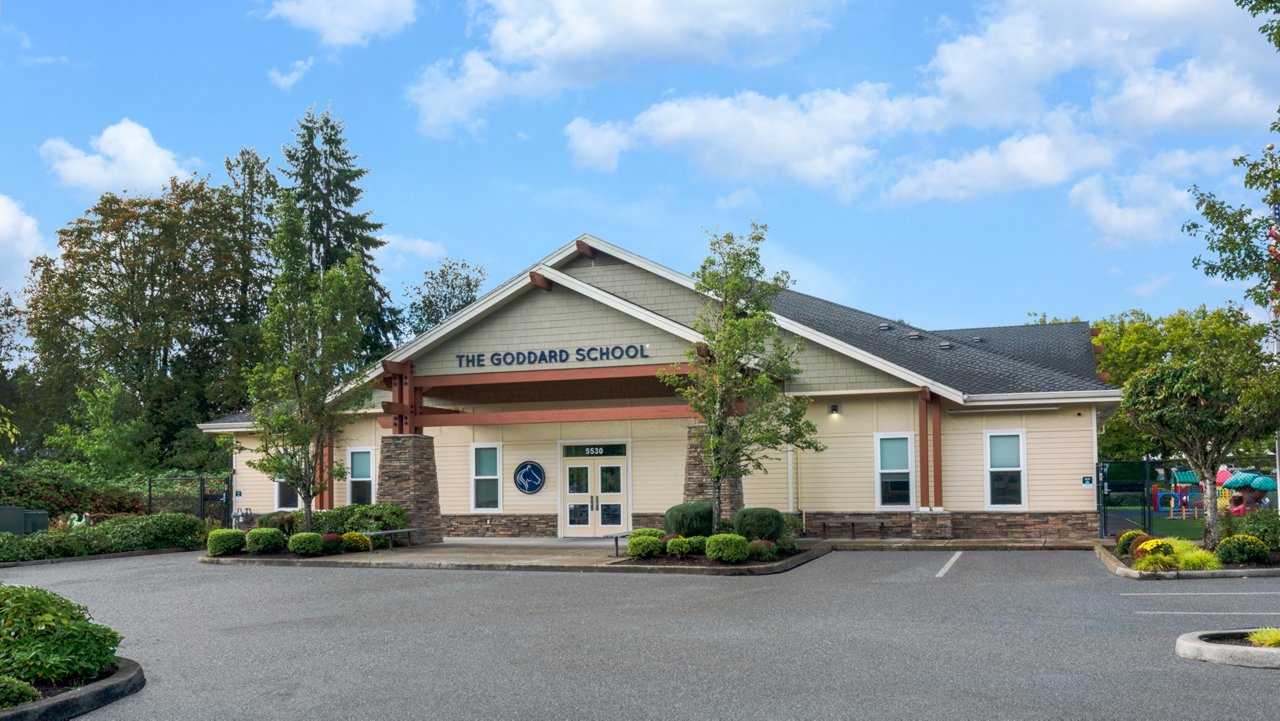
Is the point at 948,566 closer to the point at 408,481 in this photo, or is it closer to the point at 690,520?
the point at 690,520

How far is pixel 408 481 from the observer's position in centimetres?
2498

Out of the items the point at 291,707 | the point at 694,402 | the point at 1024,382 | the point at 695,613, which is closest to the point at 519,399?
the point at 694,402

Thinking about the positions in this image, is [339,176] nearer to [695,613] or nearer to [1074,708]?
[695,613]

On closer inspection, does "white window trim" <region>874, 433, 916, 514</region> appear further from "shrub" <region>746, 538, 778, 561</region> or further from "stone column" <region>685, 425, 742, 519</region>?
"shrub" <region>746, 538, 778, 561</region>

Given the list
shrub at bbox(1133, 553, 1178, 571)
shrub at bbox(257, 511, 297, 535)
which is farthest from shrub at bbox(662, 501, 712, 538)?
shrub at bbox(257, 511, 297, 535)

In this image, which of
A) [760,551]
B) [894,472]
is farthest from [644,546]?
[894,472]

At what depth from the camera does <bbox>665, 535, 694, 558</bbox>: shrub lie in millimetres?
19859

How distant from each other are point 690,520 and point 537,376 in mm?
5556

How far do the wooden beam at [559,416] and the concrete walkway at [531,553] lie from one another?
8.98 ft

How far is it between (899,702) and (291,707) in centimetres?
454

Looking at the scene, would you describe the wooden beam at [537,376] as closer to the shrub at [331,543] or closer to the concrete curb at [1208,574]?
the shrub at [331,543]

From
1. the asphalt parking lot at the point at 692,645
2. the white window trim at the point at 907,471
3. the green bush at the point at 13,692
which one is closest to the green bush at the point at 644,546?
the asphalt parking lot at the point at 692,645

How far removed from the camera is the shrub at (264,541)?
75.1 ft

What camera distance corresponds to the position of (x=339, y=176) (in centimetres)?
5184
